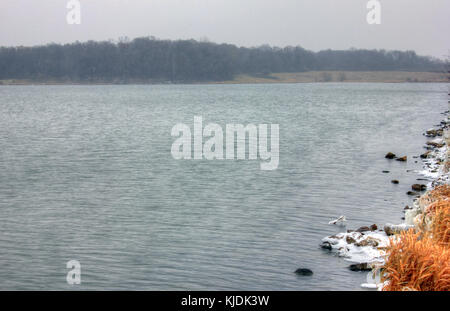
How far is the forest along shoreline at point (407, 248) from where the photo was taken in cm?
1017

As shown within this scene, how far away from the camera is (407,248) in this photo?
1066cm

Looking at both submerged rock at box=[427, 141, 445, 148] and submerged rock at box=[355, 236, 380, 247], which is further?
submerged rock at box=[427, 141, 445, 148]

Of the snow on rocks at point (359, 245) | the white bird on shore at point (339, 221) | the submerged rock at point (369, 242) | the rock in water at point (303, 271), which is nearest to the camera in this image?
the rock in water at point (303, 271)

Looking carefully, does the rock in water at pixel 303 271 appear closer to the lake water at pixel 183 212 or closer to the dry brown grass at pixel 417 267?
the lake water at pixel 183 212

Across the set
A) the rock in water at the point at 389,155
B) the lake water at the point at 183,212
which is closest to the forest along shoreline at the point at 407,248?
the lake water at the point at 183,212

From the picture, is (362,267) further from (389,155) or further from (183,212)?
(389,155)

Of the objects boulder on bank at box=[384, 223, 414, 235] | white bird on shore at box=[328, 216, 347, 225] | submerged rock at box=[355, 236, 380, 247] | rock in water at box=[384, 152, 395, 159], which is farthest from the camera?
rock in water at box=[384, 152, 395, 159]

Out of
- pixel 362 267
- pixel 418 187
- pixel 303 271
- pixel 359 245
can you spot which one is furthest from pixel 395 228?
pixel 418 187

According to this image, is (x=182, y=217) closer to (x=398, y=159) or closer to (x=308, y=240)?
(x=308, y=240)

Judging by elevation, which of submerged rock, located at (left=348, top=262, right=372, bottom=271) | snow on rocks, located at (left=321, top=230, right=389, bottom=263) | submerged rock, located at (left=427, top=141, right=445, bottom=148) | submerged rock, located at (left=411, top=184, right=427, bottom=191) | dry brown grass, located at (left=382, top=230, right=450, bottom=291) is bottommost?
submerged rock, located at (left=348, top=262, right=372, bottom=271)

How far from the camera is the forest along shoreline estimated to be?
1017 centimetres

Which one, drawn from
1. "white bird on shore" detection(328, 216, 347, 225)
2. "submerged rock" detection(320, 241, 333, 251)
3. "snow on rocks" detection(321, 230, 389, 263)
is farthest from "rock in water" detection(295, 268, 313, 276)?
"white bird on shore" detection(328, 216, 347, 225)

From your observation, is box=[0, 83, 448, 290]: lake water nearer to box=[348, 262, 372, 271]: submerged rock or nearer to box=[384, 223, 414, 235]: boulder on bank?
box=[348, 262, 372, 271]: submerged rock

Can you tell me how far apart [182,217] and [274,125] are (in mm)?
38099
